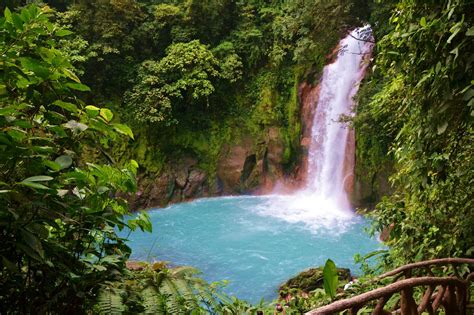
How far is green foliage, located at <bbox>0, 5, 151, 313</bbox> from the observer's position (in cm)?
121

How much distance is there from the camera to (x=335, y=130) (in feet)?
37.7

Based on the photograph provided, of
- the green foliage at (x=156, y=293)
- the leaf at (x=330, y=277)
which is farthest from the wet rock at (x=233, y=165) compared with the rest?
the leaf at (x=330, y=277)

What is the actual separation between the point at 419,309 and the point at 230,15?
41.4ft

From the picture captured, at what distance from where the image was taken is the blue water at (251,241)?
24.2 ft

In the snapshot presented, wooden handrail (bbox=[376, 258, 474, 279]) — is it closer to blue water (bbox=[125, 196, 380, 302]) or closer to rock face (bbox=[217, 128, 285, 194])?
blue water (bbox=[125, 196, 380, 302])

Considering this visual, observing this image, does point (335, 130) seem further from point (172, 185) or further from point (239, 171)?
point (172, 185)

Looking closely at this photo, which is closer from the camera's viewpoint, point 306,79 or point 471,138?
point 471,138

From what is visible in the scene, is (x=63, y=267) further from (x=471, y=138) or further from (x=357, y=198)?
(x=357, y=198)

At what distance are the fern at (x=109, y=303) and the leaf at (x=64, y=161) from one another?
552 millimetres

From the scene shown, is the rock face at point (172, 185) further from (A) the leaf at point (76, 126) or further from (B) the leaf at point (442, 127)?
(A) the leaf at point (76, 126)

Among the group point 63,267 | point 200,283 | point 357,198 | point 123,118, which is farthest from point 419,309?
point 123,118

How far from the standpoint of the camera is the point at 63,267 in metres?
1.37

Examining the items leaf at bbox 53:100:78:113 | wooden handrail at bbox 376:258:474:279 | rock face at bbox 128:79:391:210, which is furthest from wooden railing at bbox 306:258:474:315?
rock face at bbox 128:79:391:210

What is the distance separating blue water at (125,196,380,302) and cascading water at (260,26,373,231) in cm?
24
